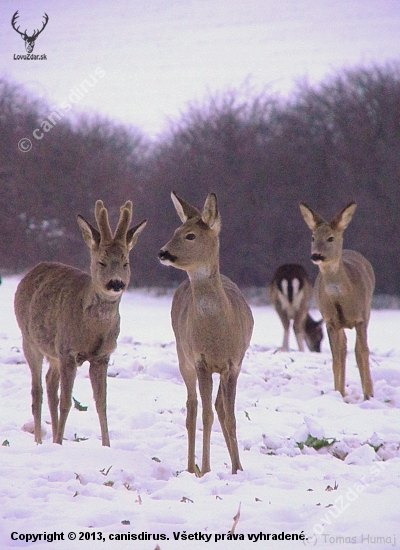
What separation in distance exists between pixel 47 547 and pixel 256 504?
1345 mm

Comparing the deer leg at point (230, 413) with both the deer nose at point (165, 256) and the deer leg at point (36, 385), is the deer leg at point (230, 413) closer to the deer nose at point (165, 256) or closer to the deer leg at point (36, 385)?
the deer nose at point (165, 256)

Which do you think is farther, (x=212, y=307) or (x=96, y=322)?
(x=96, y=322)

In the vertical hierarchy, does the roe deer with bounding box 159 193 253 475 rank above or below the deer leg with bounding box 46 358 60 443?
above

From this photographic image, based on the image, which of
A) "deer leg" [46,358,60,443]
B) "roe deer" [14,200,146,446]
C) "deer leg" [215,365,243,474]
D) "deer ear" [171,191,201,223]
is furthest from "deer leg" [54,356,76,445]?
"deer ear" [171,191,201,223]

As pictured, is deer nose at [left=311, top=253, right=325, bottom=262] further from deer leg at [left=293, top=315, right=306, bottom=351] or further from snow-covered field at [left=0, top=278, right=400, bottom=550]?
deer leg at [left=293, top=315, right=306, bottom=351]

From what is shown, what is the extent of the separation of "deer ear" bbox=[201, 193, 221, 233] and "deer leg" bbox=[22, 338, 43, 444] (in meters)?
2.15

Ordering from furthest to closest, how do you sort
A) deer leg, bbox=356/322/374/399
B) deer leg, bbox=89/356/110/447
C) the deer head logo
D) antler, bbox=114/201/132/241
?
the deer head logo → deer leg, bbox=356/322/374/399 → deer leg, bbox=89/356/110/447 → antler, bbox=114/201/132/241

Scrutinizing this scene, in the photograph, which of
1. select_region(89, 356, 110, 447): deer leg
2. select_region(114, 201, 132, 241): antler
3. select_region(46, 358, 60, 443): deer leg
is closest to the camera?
select_region(114, 201, 132, 241): antler

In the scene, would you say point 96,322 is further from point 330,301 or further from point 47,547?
point 330,301

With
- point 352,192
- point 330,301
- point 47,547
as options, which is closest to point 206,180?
point 352,192

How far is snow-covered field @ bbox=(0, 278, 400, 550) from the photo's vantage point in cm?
424

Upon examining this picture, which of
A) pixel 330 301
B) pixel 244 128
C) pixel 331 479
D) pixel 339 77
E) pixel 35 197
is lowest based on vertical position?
pixel 331 479

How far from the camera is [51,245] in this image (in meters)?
28.1

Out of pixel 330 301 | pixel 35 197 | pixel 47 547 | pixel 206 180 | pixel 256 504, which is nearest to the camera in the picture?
pixel 47 547
